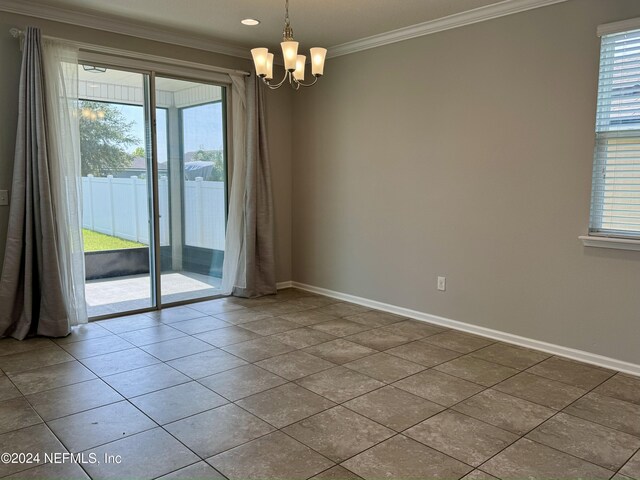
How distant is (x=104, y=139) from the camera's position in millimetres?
4500

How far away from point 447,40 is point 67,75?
321 centimetres

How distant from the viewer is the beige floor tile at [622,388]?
118 inches

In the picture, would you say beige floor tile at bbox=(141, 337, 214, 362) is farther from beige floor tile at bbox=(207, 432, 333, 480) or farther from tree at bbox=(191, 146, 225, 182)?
tree at bbox=(191, 146, 225, 182)

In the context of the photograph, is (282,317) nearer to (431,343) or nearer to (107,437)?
(431,343)

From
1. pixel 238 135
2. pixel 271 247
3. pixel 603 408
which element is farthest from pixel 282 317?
pixel 603 408

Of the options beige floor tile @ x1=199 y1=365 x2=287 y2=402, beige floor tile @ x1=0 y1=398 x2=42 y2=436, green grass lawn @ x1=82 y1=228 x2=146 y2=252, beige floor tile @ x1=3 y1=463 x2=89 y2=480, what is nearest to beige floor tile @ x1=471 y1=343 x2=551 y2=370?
beige floor tile @ x1=199 y1=365 x2=287 y2=402

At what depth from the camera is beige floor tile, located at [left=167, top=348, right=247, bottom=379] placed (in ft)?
11.0

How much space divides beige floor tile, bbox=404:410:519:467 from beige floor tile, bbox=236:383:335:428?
57 cm

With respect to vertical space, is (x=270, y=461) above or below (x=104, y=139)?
below

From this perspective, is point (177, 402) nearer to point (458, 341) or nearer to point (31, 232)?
point (31, 232)

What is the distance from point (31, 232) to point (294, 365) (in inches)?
93.6

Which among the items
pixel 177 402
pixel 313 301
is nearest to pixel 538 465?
pixel 177 402

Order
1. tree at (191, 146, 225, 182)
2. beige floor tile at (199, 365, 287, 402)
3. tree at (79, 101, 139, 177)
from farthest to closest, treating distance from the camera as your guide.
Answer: tree at (191, 146, 225, 182), tree at (79, 101, 139, 177), beige floor tile at (199, 365, 287, 402)

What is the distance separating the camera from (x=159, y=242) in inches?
192
